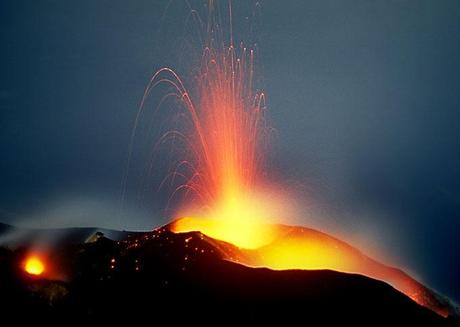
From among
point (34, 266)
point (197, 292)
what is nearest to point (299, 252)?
point (197, 292)

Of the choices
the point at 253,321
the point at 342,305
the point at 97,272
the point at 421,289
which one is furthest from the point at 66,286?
the point at 421,289

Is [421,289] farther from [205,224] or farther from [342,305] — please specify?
[205,224]

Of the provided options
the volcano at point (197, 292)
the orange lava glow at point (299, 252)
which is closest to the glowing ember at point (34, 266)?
the volcano at point (197, 292)

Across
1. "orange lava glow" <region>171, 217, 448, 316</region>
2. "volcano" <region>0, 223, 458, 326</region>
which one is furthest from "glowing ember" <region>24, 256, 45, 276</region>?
"orange lava glow" <region>171, 217, 448, 316</region>

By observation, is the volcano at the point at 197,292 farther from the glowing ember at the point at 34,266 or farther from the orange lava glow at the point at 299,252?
the orange lava glow at the point at 299,252

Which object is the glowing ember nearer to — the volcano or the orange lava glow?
the volcano

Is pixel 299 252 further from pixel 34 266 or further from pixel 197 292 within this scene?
pixel 34 266
